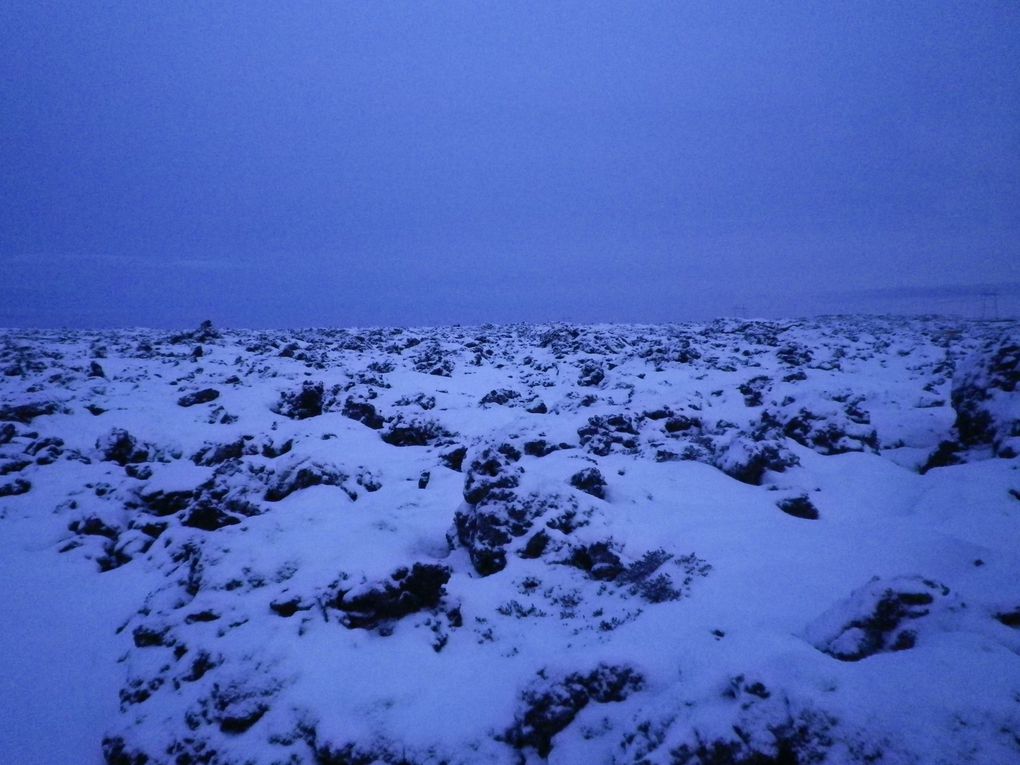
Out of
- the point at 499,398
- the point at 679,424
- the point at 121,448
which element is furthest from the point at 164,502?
the point at 679,424

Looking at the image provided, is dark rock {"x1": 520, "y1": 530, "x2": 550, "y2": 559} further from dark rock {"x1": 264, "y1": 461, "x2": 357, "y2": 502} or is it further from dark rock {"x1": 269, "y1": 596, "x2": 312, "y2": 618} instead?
dark rock {"x1": 264, "y1": 461, "x2": 357, "y2": 502}

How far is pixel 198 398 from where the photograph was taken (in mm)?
16391

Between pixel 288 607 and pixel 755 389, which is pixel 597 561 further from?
pixel 755 389

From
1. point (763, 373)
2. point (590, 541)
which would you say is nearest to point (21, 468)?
point (590, 541)

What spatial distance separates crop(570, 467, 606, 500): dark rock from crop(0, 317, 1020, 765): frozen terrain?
174mm

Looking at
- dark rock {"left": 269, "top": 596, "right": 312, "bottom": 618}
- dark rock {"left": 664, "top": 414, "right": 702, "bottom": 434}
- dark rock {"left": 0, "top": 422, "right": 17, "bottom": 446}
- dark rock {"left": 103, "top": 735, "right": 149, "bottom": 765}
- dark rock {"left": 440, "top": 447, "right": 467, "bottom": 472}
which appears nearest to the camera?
dark rock {"left": 103, "top": 735, "right": 149, "bottom": 765}

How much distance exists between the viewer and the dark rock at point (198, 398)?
1631 cm

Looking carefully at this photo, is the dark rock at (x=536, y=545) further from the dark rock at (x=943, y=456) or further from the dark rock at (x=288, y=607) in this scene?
the dark rock at (x=943, y=456)

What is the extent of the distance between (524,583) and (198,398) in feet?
46.1

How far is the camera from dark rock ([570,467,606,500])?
29.4ft

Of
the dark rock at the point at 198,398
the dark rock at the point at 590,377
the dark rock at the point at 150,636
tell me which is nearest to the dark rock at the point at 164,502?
the dark rock at the point at 150,636

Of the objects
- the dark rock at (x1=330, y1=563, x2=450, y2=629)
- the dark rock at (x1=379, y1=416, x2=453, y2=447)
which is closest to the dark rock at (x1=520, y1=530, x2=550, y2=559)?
the dark rock at (x1=330, y1=563, x2=450, y2=629)

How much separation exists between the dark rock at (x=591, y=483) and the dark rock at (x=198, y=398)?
13.2 meters

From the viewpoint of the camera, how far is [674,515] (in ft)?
27.8
